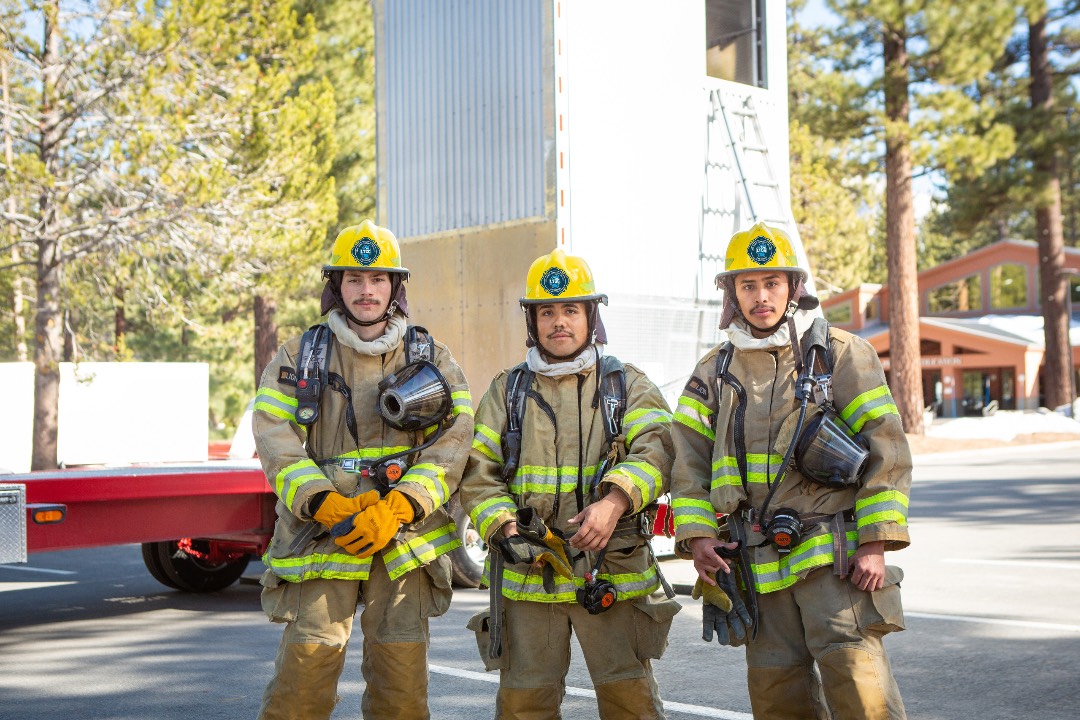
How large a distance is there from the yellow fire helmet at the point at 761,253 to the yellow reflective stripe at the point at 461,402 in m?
1.05

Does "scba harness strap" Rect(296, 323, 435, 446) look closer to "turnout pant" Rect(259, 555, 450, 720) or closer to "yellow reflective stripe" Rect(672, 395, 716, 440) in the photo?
"turnout pant" Rect(259, 555, 450, 720)

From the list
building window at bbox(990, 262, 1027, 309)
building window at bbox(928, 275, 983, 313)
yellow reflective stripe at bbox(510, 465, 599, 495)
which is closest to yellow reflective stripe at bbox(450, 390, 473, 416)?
yellow reflective stripe at bbox(510, 465, 599, 495)

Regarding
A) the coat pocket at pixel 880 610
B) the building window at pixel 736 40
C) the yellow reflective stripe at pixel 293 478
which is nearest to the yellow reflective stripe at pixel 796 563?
the coat pocket at pixel 880 610

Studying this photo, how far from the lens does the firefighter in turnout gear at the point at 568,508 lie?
3918mm

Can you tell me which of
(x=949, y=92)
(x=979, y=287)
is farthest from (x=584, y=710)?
(x=979, y=287)

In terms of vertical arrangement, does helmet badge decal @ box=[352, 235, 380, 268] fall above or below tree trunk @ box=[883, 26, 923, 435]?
below

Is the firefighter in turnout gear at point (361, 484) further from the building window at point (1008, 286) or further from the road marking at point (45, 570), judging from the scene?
the building window at point (1008, 286)

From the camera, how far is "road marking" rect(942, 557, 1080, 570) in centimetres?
932

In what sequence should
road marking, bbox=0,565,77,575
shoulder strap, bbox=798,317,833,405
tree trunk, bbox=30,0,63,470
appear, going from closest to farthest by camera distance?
shoulder strap, bbox=798,317,833,405, road marking, bbox=0,565,77,575, tree trunk, bbox=30,0,63,470

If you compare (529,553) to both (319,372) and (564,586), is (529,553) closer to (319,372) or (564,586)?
(564,586)

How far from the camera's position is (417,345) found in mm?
4324

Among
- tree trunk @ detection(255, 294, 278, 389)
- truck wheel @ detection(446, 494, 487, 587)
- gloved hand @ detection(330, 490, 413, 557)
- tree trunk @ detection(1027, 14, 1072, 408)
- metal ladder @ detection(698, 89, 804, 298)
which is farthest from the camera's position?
tree trunk @ detection(1027, 14, 1072, 408)

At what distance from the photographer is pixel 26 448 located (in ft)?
62.2

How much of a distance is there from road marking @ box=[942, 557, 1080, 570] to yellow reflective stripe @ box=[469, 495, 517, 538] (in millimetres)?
6732
